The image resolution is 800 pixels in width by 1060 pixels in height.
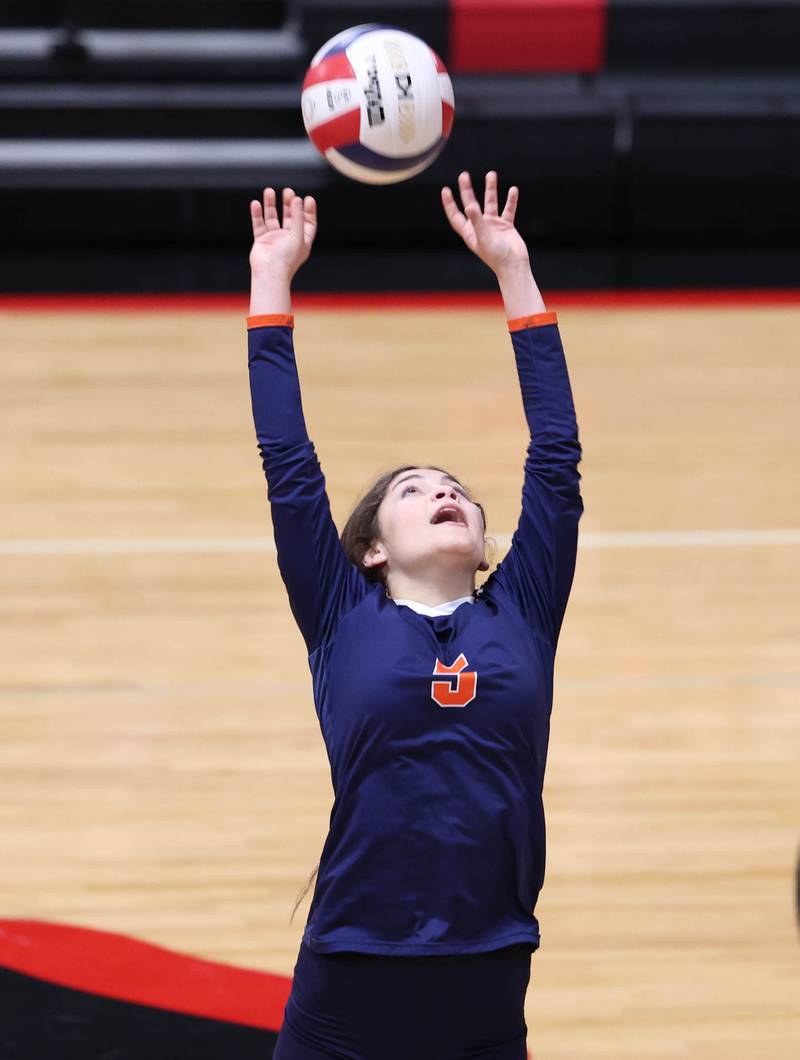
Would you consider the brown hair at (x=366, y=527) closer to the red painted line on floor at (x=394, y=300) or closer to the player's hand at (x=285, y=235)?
the player's hand at (x=285, y=235)

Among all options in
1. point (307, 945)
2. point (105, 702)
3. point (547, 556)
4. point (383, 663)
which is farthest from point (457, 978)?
point (105, 702)

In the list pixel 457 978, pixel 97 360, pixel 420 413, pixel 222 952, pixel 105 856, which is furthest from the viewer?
pixel 97 360

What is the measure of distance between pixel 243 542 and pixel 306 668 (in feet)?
3.52

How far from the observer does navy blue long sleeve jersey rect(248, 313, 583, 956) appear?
7.36 ft

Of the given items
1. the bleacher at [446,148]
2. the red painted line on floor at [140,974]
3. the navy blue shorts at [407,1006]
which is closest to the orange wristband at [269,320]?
the navy blue shorts at [407,1006]

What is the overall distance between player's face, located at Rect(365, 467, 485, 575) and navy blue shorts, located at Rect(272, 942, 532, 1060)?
575mm

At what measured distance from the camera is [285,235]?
2.57m

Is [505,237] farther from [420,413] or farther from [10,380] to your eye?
[10,380]

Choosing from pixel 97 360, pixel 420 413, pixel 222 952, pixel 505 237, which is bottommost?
pixel 222 952

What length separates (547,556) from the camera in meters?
2.52

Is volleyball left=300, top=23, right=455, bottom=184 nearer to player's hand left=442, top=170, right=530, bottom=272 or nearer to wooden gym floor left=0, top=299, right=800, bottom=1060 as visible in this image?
player's hand left=442, top=170, right=530, bottom=272

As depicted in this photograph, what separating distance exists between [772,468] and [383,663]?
477 cm

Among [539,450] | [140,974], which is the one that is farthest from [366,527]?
[140,974]

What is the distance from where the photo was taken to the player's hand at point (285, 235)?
253 cm
